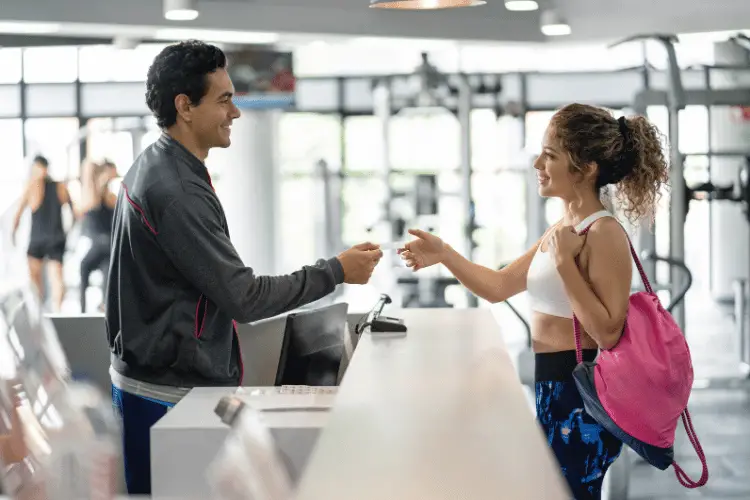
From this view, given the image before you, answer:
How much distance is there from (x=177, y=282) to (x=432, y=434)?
932mm

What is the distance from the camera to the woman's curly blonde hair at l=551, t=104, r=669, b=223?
2.27m

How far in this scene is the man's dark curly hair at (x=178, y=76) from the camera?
2.26 meters

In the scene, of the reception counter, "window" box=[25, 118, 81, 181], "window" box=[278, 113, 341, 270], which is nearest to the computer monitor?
the reception counter

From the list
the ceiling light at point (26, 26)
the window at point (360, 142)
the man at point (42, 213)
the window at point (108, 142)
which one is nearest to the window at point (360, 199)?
the window at point (360, 142)

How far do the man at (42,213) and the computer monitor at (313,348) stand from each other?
257 inches

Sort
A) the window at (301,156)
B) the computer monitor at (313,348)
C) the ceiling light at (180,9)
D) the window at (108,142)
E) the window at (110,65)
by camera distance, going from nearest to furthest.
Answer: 1. the computer monitor at (313,348)
2. the ceiling light at (180,9)
3. the window at (108,142)
4. the window at (301,156)
5. the window at (110,65)

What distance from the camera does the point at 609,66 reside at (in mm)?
12812

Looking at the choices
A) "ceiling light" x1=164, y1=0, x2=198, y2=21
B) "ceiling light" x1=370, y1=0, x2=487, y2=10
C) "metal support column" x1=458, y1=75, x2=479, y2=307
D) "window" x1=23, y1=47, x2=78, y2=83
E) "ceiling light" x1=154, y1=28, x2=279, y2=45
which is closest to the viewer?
"ceiling light" x1=370, y1=0, x2=487, y2=10

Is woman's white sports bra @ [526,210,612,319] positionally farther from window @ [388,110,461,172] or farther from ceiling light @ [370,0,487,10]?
window @ [388,110,461,172]

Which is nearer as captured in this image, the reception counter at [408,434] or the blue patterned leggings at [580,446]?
the reception counter at [408,434]

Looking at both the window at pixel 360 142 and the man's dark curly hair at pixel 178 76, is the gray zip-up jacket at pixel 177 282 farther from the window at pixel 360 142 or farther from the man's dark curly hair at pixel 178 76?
the window at pixel 360 142

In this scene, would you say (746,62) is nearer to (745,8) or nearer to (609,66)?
(745,8)

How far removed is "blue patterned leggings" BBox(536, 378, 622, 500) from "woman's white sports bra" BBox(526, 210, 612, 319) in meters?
0.20

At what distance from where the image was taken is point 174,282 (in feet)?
7.06
